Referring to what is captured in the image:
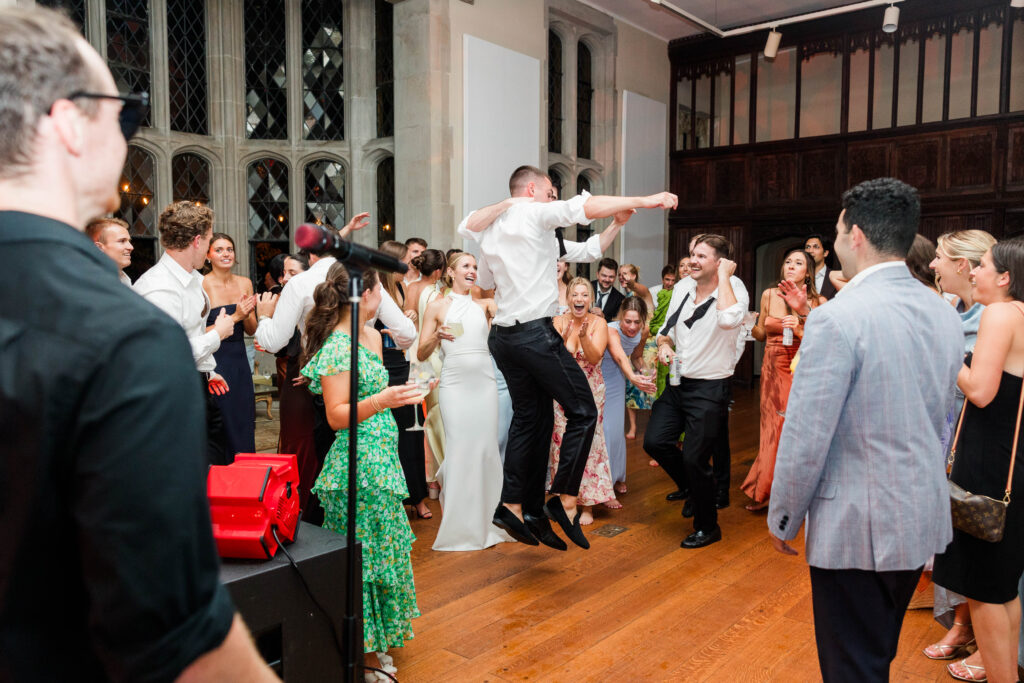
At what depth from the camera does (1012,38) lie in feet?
30.6

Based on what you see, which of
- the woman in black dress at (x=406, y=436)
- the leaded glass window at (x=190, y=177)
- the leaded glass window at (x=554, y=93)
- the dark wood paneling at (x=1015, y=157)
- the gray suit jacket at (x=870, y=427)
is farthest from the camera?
the leaded glass window at (x=554, y=93)

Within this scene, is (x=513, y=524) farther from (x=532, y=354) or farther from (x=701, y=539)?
(x=701, y=539)

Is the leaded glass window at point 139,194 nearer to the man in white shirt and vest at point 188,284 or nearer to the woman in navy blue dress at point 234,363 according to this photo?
the woman in navy blue dress at point 234,363

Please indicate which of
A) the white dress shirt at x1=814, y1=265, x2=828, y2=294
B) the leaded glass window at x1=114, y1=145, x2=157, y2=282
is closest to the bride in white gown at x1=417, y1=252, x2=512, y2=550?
the white dress shirt at x1=814, y1=265, x2=828, y2=294

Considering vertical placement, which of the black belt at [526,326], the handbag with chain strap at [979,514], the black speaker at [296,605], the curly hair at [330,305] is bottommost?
the black speaker at [296,605]

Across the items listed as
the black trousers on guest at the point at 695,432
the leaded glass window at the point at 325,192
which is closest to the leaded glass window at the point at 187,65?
the leaded glass window at the point at 325,192

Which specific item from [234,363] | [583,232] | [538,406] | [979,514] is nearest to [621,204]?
[538,406]

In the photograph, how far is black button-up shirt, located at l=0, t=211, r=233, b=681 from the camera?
0.73 metres

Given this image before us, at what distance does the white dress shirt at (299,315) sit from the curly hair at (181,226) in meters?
0.62

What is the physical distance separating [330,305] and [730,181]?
32.4ft

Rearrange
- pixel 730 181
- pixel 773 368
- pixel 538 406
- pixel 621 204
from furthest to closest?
pixel 730 181, pixel 773 368, pixel 538 406, pixel 621 204

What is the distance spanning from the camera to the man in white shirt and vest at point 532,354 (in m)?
3.47

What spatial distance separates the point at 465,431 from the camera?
429 centimetres

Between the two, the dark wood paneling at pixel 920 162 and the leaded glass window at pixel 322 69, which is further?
the dark wood paneling at pixel 920 162
